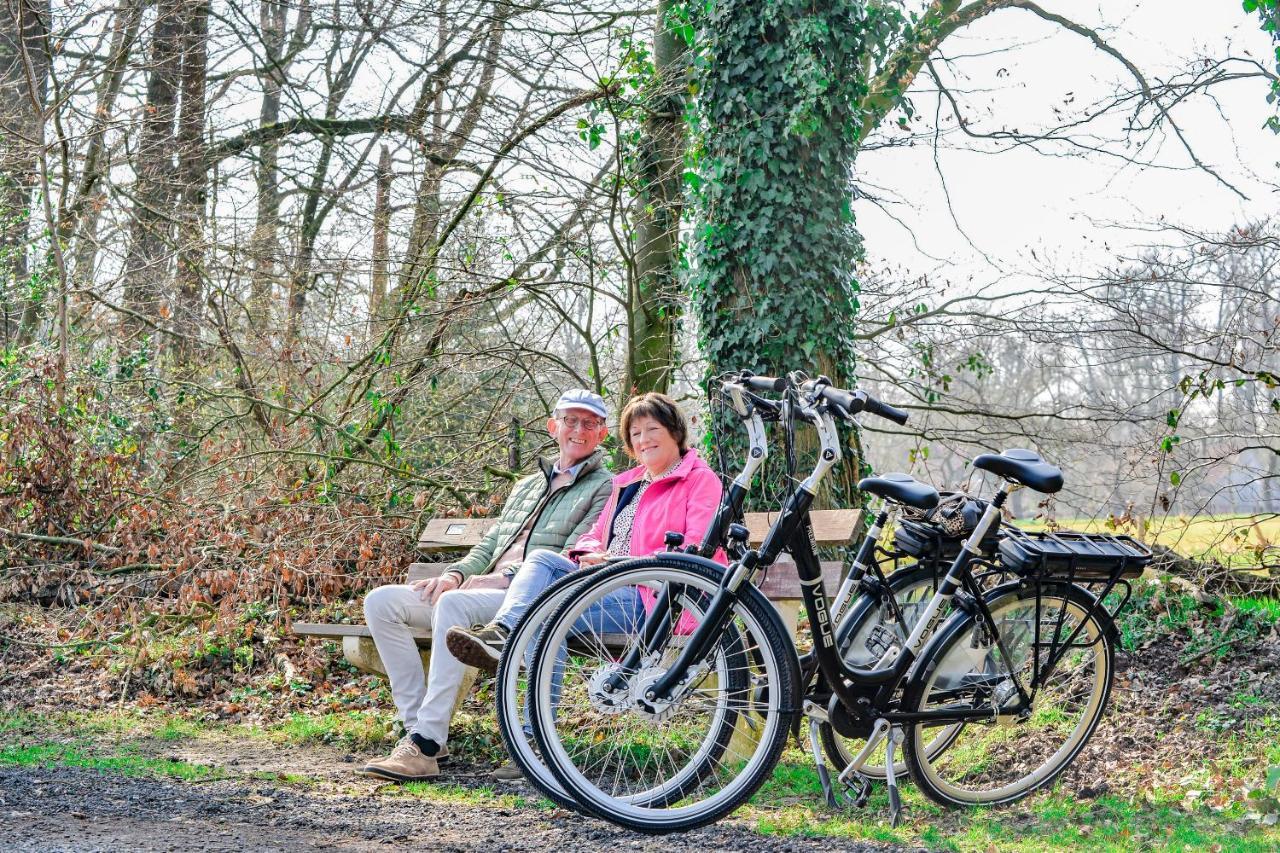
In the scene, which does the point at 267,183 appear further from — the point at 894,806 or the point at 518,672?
the point at 894,806

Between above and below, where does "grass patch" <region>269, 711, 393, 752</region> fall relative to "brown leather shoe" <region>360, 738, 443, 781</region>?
below

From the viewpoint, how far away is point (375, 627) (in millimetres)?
4961

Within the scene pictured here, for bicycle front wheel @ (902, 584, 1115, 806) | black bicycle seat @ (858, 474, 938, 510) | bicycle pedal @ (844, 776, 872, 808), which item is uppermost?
black bicycle seat @ (858, 474, 938, 510)

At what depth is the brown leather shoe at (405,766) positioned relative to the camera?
4672 millimetres

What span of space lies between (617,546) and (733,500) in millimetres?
1149

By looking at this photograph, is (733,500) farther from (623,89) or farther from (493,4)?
(493,4)

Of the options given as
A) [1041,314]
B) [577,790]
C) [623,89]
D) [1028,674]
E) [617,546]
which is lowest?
[577,790]

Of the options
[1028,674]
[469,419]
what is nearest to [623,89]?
[469,419]

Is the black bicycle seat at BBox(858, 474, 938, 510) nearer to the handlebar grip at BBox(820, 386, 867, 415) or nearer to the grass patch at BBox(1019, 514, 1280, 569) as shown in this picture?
the handlebar grip at BBox(820, 386, 867, 415)

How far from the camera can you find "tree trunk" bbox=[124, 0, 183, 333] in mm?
10961

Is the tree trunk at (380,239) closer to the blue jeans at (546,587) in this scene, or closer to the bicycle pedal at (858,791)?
the blue jeans at (546,587)

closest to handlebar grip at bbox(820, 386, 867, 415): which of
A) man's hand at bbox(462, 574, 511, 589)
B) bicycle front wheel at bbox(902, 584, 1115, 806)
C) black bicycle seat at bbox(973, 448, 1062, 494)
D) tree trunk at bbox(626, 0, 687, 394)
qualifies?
black bicycle seat at bbox(973, 448, 1062, 494)

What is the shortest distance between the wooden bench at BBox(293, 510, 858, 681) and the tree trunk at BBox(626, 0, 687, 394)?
196cm

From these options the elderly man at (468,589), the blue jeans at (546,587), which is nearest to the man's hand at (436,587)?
the elderly man at (468,589)
